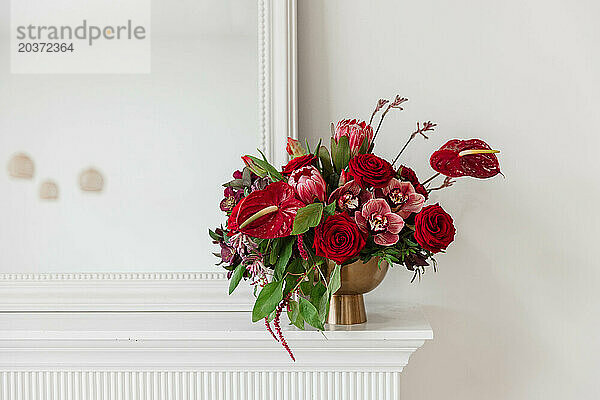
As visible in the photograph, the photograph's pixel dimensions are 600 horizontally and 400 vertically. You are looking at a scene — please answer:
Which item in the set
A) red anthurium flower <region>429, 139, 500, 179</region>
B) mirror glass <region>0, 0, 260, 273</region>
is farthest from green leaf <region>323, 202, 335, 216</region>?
mirror glass <region>0, 0, 260, 273</region>

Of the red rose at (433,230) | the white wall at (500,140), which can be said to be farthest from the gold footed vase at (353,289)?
the white wall at (500,140)

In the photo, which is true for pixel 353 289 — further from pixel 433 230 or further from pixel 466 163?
pixel 466 163

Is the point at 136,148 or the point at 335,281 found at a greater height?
→ the point at 136,148

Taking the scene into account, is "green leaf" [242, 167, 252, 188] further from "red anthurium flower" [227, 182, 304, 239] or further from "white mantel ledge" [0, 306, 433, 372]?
"white mantel ledge" [0, 306, 433, 372]

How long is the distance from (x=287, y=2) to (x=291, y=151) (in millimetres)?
329

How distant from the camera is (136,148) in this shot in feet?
4.42

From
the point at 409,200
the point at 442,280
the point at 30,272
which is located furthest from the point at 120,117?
the point at 442,280

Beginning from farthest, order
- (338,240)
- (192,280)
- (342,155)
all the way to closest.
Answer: (192,280) < (342,155) < (338,240)

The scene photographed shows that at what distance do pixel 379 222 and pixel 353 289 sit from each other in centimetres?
15

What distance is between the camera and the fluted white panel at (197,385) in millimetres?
1168

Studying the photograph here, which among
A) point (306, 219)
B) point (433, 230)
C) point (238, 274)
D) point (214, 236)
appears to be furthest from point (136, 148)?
point (433, 230)

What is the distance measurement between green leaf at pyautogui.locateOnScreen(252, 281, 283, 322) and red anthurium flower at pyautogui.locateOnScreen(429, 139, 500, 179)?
1.11 ft

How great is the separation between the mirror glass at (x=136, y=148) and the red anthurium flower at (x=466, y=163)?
1.20ft

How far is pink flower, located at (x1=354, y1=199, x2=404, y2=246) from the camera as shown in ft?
A: 3.46
